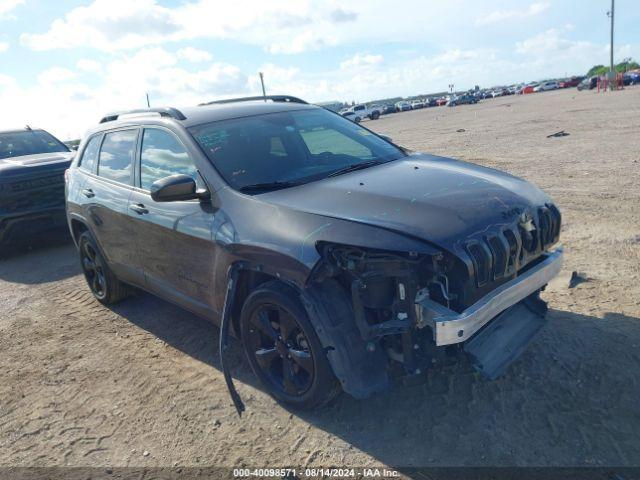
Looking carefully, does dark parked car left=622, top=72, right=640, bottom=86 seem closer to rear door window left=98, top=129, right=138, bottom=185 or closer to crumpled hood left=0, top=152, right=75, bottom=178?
crumpled hood left=0, top=152, right=75, bottom=178

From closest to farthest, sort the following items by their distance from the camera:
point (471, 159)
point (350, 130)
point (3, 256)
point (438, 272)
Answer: point (438, 272), point (350, 130), point (3, 256), point (471, 159)

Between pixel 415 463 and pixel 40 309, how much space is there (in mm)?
4663

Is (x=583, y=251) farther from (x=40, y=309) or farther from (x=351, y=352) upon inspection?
(x=40, y=309)

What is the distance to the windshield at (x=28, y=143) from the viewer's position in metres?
9.07

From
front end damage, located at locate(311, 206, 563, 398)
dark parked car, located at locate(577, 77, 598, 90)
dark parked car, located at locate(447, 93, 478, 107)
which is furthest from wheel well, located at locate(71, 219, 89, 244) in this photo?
dark parked car, located at locate(447, 93, 478, 107)

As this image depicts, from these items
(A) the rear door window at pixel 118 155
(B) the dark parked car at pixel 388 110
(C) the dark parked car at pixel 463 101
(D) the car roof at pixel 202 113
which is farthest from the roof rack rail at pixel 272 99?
(B) the dark parked car at pixel 388 110

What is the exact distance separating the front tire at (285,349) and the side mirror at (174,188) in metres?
0.82

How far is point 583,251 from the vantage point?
212 inches

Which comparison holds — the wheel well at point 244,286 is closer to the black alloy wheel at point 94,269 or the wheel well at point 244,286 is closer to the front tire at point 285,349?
the front tire at point 285,349

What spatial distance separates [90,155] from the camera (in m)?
5.38

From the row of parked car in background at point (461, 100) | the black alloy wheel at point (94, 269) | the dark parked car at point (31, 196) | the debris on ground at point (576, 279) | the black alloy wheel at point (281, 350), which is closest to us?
the black alloy wheel at point (281, 350)

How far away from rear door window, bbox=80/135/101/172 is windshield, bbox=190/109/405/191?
185cm

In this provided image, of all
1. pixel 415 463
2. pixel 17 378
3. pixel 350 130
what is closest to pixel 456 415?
pixel 415 463

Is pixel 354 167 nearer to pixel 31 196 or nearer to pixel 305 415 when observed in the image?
pixel 305 415
